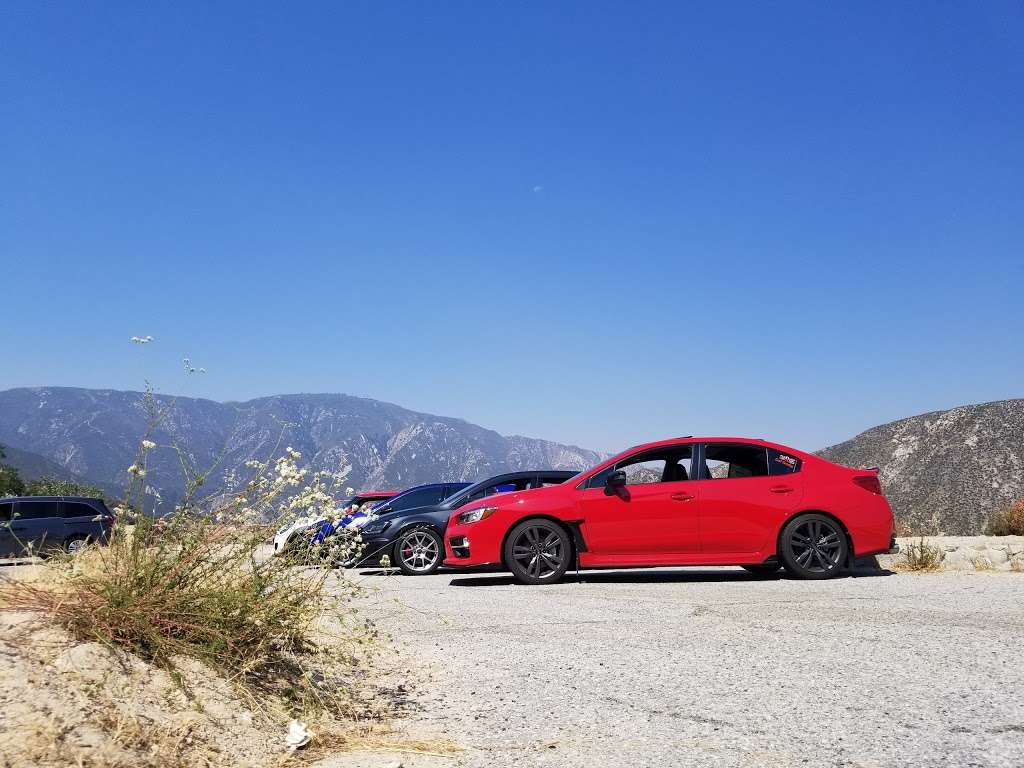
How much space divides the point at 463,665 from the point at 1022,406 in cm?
2063

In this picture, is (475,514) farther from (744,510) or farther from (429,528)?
(744,510)

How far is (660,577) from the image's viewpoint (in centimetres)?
1145

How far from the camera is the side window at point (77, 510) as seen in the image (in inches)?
842

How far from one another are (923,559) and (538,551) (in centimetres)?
508

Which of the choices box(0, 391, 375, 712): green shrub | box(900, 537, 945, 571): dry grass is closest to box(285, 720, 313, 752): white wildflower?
box(0, 391, 375, 712): green shrub

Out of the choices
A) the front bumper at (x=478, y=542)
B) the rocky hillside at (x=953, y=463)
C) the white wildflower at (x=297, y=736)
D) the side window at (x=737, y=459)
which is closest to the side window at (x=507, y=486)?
the front bumper at (x=478, y=542)

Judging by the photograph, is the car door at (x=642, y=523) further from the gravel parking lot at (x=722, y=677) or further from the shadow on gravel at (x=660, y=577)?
the gravel parking lot at (x=722, y=677)

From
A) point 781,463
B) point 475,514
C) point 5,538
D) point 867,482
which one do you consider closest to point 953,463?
point 867,482

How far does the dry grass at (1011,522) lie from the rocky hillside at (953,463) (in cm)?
154

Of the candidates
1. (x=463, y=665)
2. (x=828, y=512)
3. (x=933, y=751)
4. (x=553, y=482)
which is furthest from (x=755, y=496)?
(x=933, y=751)

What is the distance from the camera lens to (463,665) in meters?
5.79

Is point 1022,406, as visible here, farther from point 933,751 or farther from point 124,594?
point 124,594

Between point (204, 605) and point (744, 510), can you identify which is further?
point (744, 510)

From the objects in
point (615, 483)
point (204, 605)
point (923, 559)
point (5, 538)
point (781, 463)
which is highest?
point (781, 463)
